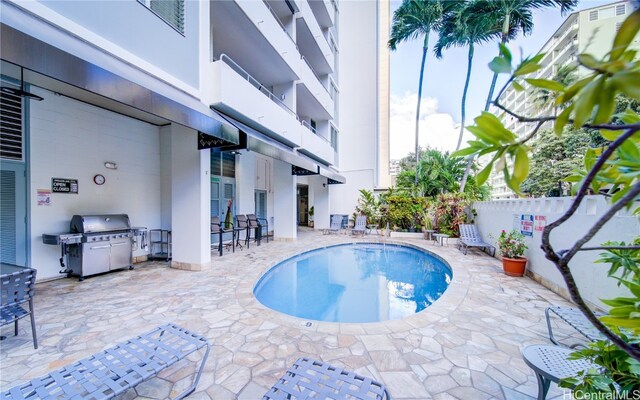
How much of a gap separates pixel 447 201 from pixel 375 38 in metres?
18.1

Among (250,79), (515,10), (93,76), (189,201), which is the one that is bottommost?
(189,201)

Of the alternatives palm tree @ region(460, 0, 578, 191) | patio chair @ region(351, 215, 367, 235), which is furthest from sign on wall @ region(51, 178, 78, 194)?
palm tree @ region(460, 0, 578, 191)

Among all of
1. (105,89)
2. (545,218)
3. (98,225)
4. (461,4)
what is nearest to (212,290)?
(98,225)

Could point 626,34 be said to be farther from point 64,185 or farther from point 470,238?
point 470,238

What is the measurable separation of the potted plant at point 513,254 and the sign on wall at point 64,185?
520 inches

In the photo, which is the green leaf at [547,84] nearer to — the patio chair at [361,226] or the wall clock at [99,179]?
the wall clock at [99,179]

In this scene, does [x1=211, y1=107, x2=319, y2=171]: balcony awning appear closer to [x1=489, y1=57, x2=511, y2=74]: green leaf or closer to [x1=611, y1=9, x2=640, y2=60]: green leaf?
[x1=489, y1=57, x2=511, y2=74]: green leaf

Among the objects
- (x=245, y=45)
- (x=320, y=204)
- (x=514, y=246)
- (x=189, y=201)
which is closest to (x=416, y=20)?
(x=245, y=45)

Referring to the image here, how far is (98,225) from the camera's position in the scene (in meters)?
8.00

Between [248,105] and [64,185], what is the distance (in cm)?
596

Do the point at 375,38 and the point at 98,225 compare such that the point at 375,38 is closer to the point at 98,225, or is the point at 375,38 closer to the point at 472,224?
the point at 472,224

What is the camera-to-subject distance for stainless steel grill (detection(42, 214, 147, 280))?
24.6 ft

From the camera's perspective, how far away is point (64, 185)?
7.85m

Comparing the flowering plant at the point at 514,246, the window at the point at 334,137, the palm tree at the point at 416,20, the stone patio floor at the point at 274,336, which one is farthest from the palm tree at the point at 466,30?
the stone patio floor at the point at 274,336
